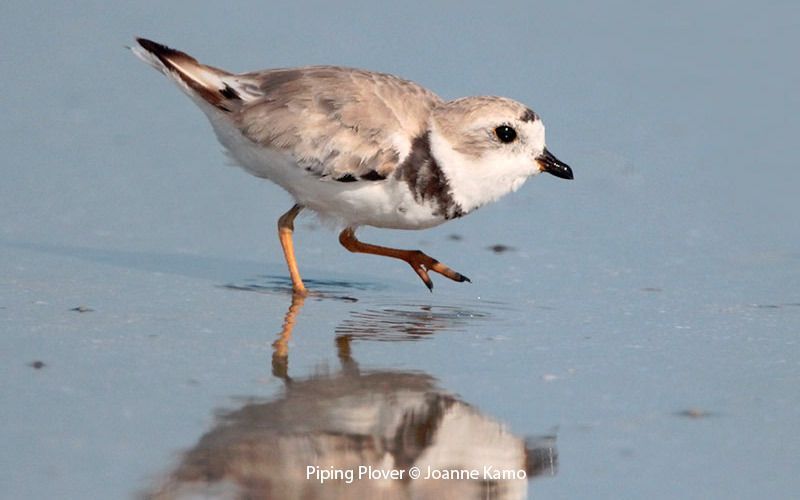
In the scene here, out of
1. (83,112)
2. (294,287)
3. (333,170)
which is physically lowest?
(294,287)

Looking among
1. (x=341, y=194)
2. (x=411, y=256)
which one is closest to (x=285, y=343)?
(x=341, y=194)

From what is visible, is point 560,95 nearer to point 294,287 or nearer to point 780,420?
point 294,287

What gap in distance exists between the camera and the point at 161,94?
8891 millimetres

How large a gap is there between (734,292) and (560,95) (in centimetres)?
272

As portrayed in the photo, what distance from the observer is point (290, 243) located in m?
6.56

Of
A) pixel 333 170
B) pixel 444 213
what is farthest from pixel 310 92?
pixel 444 213

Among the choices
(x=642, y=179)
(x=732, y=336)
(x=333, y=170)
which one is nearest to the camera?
(x=732, y=336)

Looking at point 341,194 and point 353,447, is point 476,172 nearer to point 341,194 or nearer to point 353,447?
point 341,194

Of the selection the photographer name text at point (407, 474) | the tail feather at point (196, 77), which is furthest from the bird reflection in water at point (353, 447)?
the tail feather at point (196, 77)

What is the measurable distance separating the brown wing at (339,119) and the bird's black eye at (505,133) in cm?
33

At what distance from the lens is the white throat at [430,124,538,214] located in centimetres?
612

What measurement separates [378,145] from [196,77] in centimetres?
102

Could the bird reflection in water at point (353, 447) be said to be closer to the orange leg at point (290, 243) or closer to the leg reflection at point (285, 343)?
the leg reflection at point (285, 343)

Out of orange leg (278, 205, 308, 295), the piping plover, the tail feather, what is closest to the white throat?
the piping plover
